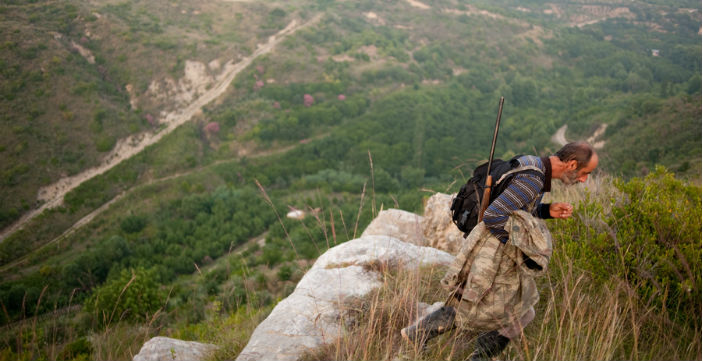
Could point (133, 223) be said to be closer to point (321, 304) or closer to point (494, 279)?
point (321, 304)

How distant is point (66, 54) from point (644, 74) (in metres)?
64.7

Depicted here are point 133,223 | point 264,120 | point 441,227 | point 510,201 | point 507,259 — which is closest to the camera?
point 510,201

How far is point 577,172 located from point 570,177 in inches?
2.1

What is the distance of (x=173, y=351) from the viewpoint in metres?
3.21

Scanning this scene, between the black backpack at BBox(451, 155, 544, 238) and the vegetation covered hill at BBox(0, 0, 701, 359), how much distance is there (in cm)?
148

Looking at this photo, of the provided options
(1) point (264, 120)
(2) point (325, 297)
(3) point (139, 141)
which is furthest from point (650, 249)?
(1) point (264, 120)

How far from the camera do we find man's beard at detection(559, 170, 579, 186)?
2.32 meters

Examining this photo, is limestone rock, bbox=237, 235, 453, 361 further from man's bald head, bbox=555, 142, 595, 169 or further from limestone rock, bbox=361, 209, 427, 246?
limestone rock, bbox=361, 209, 427, 246

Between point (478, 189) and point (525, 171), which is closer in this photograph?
point (525, 171)

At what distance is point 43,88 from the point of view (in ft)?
90.2

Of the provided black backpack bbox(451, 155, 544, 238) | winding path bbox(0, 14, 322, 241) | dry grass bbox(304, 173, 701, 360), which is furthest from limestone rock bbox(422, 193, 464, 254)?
winding path bbox(0, 14, 322, 241)

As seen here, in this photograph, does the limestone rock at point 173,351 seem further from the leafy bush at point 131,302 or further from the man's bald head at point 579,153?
the leafy bush at point 131,302

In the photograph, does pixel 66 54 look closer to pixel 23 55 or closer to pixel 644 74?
pixel 23 55

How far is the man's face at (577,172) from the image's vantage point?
2.24 metres
